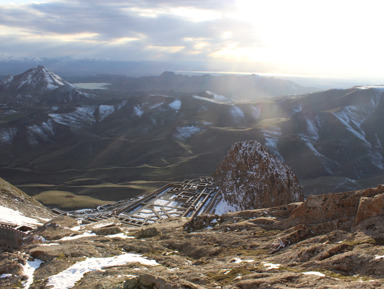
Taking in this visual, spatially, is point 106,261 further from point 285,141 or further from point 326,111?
point 326,111

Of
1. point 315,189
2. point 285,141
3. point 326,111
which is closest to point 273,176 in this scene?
point 315,189

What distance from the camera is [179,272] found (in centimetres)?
1519

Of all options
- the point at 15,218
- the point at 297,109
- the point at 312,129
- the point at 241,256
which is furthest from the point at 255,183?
the point at 297,109

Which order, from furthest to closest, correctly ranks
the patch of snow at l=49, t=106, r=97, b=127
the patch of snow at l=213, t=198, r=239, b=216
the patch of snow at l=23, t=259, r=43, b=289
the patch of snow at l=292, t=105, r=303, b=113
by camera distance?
the patch of snow at l=49, t=106, r=97, b=127 → the patch of snow at l=292, t=105, r=303, b=113 → the patch of snow at l=213, t=198, r=239, b=216 → the patch of snow at l=23, t=259, r=43, b=289

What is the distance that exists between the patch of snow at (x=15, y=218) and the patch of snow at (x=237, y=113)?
145m

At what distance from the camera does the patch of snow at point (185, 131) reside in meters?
147

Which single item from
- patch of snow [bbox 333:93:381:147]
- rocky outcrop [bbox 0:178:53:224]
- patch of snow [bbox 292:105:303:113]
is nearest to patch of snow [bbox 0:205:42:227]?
rocky outcrop [bbox 0:178:53:224]

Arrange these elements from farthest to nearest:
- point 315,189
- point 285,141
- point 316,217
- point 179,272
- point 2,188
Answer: point 285,141 < point 315,189 < point 2,188 < point 316,217 < point 179,272

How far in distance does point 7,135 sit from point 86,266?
16852 centimetres

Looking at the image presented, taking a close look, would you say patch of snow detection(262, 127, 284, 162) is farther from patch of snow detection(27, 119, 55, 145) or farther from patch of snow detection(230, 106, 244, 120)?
patch of snow detection(27, 119, 55, 145)

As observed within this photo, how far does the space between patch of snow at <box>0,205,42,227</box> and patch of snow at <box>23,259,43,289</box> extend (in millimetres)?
14079

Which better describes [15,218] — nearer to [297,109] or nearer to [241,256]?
[241,256]

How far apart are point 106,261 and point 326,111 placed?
498 feet

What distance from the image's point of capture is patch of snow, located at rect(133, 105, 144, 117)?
625ft
